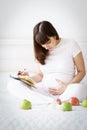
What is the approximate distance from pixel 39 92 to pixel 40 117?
58cm

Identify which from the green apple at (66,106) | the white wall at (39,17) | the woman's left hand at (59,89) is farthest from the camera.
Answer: the white wall at (39,17)

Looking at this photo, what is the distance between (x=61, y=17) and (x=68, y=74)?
1.69 metres

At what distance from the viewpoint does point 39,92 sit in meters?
2.82

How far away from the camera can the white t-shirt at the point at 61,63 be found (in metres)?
2.87

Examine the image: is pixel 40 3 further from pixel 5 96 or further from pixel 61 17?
pixel 5 96

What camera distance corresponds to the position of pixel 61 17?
4477 mm

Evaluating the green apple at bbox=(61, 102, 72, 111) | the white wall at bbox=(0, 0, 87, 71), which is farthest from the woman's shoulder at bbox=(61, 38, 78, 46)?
the white wall at bbox=(0, 0, 87, 71)

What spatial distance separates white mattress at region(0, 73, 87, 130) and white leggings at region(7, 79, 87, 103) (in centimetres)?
8

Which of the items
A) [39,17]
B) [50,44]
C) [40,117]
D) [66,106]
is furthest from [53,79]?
[39,17]

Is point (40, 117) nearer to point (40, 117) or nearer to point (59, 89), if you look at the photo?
point (40, 117)

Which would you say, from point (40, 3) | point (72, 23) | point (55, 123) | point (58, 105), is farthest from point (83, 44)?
point (55, 123)

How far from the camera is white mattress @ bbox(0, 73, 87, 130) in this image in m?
2.05

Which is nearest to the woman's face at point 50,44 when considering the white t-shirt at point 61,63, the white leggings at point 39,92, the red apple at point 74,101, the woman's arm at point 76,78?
the white t-shirt at point 61,63

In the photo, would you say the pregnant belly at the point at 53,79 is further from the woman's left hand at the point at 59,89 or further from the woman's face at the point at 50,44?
the woman's face at the point at 50,44
